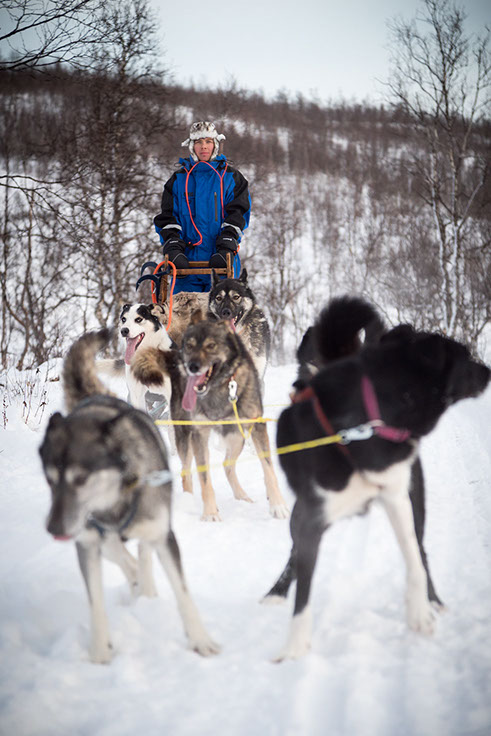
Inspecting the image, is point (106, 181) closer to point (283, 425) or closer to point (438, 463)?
point (438, 463)

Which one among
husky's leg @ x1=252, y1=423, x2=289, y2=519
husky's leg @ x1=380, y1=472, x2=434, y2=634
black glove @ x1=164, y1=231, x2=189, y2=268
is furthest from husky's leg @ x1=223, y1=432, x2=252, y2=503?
black glove @ x1=164, y1=231, x2=189, y2=268

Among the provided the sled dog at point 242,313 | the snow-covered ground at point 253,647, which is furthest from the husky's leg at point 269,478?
the sled dog at point 242,313

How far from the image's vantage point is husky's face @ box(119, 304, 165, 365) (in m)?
4.98

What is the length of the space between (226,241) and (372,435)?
329cm

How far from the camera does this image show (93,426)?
1731 millimetres

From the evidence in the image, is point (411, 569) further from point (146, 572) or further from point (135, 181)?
point (135, 181)

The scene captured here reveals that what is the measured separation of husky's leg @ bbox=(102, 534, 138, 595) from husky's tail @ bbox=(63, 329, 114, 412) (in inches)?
28.3

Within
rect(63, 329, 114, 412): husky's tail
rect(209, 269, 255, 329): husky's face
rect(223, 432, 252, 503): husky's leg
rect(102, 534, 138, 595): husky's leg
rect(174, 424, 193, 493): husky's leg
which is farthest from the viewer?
rect(209, 269, 255, 329): husky's face

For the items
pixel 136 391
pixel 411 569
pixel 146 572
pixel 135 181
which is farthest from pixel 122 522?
pixel 135 181

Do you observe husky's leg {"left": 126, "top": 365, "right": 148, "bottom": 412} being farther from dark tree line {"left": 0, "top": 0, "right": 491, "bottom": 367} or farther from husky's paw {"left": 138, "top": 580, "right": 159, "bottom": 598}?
husky's paw {"left": 138, "top": 580, "right": 159, "bottom": 598}

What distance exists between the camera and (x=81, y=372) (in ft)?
7.99

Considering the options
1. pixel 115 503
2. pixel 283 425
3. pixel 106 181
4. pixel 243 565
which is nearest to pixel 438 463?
pixel 243 565

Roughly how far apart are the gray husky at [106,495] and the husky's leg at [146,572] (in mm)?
136

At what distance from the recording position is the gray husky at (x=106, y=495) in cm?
163
